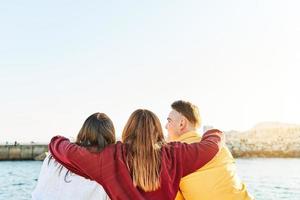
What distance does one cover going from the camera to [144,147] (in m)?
3.26

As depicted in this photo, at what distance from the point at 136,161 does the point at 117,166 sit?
5.0 inches

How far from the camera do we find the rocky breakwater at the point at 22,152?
7106 centimetres

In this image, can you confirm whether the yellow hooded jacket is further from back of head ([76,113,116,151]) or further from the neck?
back of head ([76,113,116,151])

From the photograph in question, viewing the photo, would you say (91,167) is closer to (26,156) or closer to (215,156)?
(215,156)

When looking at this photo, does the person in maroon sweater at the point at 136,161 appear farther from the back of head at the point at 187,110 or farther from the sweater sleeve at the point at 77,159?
the back of head at the point at 187,110

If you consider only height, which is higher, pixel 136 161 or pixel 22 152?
pixel 136 161

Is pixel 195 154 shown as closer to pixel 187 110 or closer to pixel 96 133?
pixel 187 110

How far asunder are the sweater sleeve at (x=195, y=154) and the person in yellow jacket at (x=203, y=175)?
106 millimetres

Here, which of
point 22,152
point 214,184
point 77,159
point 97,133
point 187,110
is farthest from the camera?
point 22,152

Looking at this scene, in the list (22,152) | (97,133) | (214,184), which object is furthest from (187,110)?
(22,152)

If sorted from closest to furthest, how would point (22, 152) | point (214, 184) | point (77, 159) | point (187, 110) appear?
1. point (77, 159)
2. point (214, 184)
3. point (187, 110)
4. point (22, 152)

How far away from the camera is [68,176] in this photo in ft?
11.0

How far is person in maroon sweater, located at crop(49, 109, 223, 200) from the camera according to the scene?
3211 mm

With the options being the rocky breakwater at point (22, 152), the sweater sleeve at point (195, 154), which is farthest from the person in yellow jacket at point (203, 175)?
the rocky breakwater at point (22, 152)
